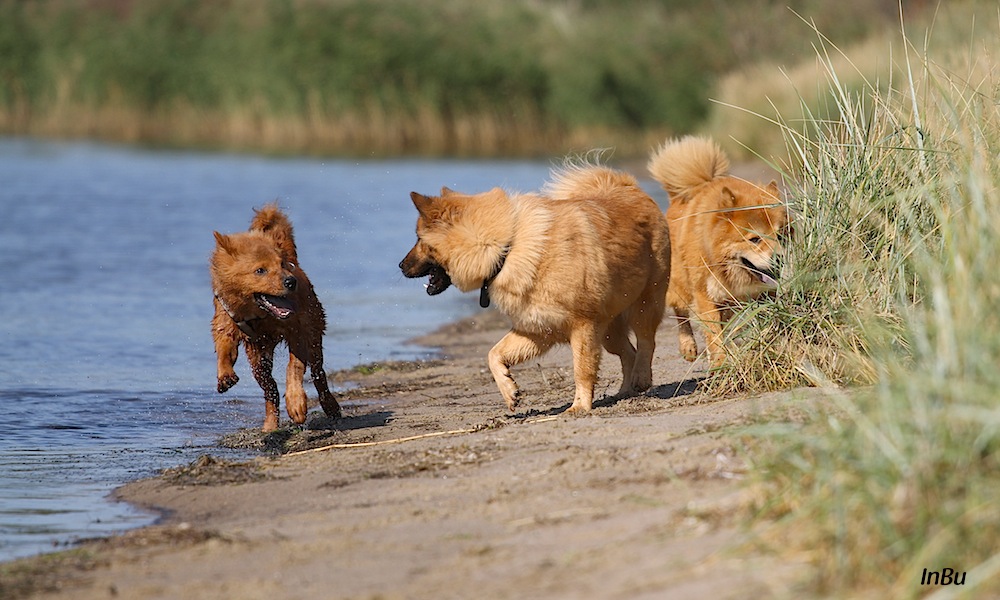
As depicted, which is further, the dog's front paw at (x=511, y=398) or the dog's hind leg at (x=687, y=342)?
the dog's hind leg at (x=687, y=342)

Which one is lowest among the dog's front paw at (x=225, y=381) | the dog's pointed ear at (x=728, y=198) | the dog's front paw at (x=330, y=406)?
the dog's front paw at (x=330, y=406)

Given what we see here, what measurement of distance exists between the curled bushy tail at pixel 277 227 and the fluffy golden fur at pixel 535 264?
3.41ft

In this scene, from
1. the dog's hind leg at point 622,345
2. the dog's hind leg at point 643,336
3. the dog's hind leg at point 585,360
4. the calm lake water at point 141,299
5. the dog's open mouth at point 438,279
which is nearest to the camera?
the calm lake water at point 141,299

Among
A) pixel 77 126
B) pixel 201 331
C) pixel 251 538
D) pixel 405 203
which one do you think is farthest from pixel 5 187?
pixel 251 538

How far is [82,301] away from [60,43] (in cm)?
2138

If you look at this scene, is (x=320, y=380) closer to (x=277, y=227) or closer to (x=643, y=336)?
(x=277, y=227)

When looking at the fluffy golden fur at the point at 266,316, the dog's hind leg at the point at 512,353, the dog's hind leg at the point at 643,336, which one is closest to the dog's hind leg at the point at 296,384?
the fluffy golden fur at the point at 266,316

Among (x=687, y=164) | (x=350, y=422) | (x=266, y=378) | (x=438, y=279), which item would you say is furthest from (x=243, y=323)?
(x=687, y=164)

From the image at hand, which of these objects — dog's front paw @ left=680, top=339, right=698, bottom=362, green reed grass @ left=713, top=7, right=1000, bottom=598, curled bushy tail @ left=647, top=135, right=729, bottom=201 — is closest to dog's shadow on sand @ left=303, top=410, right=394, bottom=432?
dog's front paw @ left=680, top=339, right=698, bottom=362

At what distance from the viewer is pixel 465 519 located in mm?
4578

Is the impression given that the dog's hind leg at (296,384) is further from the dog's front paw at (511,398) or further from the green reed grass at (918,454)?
the green reed grass at (918,454)

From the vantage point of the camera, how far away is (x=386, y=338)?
1133 centimetres

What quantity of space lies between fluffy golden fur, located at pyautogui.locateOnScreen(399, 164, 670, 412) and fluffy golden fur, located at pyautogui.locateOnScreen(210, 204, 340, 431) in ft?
2.62

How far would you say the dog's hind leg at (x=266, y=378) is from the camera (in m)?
7.39
